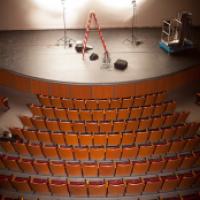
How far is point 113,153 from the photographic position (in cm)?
205

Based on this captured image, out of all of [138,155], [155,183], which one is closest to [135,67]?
[138,155]

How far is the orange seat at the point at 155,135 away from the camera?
2172 mm

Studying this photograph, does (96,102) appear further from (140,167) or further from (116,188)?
(116,188)

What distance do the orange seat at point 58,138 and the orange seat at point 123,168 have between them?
1.36ft

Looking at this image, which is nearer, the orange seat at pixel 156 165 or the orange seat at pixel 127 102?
the orange seat at pixel 156 165

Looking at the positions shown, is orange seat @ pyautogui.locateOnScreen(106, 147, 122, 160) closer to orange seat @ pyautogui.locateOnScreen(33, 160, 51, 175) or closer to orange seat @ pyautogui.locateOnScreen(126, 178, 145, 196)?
orange seat @ pyautogui.locateOnScreen(126, 178, 145, 196)

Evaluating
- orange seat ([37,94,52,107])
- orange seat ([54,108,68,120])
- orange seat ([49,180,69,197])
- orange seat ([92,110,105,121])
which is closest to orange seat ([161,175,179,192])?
orange seat ([49,180,69,197])

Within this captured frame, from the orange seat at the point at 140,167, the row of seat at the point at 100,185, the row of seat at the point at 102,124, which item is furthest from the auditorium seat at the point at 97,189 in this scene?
the row of seat at the point at 102,124

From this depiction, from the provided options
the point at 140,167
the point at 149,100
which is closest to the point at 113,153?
the point at 140,167

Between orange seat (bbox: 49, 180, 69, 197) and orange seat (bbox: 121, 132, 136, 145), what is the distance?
Result: 511 mm

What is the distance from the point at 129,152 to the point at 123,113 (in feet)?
1.34

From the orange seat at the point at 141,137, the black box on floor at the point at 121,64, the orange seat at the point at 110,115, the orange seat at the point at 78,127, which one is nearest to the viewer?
the orange seat at the point at 141,137

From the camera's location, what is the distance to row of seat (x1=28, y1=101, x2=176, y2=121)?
2393mm

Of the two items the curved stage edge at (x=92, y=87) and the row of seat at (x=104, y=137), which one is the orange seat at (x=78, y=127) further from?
the curved stage edge at (x=92, y=87)
